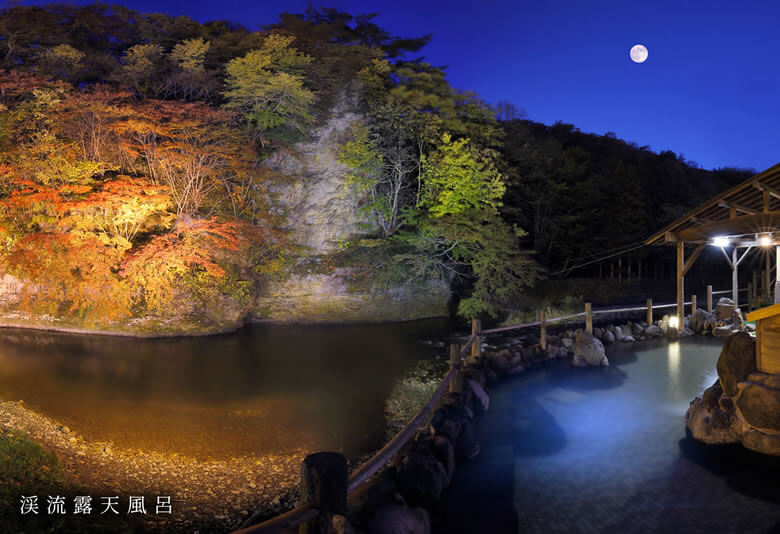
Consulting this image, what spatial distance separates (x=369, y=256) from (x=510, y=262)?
5.22m

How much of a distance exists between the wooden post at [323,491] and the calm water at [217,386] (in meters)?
3.35

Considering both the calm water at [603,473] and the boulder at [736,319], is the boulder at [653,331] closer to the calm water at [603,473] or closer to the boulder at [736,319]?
the boulder at [736,319]

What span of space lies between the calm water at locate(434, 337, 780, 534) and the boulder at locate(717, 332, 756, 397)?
82 cm

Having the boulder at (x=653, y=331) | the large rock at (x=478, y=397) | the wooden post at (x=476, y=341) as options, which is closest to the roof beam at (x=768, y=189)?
the boulder at (x=653, y=331)

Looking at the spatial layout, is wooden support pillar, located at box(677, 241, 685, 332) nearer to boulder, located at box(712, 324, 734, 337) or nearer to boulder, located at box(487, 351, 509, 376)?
boulder, located at box(712, 324, 734, 337)

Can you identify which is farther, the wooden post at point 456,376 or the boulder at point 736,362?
the wooden post at point 456,376

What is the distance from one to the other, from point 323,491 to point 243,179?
14684 millimetres

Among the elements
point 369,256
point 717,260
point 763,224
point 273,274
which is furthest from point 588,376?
point 717,260

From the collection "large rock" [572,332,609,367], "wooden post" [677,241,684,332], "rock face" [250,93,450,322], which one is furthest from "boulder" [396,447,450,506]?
"rock face" [250,93,450,322]

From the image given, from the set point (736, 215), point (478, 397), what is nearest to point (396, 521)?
point (478, 397)

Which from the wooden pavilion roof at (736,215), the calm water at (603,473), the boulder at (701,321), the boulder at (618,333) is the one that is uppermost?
the wooden pavilion roof at (736,215)

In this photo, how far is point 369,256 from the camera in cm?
1684

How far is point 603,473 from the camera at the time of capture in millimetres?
5156

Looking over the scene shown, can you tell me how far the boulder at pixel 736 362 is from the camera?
566 centimetres
